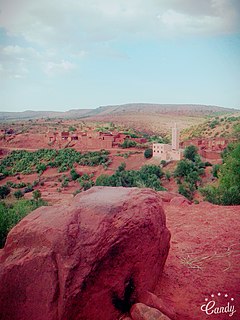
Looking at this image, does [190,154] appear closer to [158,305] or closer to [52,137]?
[52,137]

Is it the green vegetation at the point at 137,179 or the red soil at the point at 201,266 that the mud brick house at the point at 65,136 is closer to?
the green vegetation at the point at 137,179

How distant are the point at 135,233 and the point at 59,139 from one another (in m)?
43.6

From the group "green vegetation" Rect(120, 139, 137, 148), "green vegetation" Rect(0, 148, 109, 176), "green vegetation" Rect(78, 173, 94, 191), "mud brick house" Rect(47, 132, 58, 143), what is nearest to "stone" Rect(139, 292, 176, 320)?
"green vegetation" Rect(78, 173, 94, 191)

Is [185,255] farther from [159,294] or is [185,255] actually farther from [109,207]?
[109,207]

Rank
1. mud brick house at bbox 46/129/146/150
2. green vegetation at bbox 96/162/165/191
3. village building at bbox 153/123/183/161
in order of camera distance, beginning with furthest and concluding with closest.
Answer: mud brick house at bbox 46/129/146/150, village building at bbox 153/123/183/161, green vegetation at bbox 96/162/165/191

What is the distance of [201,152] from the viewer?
125 ft

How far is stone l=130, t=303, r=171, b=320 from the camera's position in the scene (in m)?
3.85

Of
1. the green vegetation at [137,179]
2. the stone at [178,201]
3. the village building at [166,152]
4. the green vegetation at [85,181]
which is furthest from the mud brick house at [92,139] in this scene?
the stone at [178,201]

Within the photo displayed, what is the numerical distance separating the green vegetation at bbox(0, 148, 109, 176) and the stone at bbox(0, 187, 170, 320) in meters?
23.7

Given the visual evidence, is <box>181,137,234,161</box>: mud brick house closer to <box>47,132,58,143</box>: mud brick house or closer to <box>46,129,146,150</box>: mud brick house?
<box>46,129,146,150</box>: mud brick house

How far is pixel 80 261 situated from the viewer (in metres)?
3.79

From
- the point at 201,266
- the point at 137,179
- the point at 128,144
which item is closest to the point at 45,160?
the point at 128,144

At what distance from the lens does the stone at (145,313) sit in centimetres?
385

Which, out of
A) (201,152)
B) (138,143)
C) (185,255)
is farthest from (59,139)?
(185,255)
